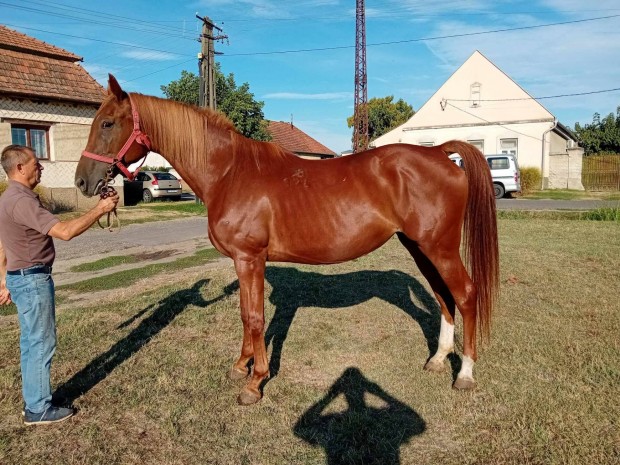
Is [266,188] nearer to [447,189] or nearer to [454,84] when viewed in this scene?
[447,189]

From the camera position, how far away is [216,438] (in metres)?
2.86

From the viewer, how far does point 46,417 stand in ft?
9.91

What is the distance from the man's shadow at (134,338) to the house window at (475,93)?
2798 cm

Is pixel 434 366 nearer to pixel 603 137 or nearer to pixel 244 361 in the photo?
pixel 244 361

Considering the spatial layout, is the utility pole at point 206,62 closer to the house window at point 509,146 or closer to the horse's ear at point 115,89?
the horse's ear at point 115,89

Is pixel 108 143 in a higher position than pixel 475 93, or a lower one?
lower

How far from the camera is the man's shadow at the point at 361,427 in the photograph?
2.67 meters

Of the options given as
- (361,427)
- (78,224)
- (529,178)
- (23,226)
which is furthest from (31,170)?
(529,178)

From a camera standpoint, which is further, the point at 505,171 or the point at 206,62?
the point at 505,171

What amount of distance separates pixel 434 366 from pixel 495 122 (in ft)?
94.9

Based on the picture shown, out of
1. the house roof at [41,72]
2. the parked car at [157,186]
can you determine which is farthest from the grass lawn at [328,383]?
the parked car at [157,186]

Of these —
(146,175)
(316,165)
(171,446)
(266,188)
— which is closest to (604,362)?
Result: (316,165)


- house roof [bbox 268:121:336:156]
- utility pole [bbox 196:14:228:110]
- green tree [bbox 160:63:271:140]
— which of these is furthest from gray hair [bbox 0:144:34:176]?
house roof [bbox 268:121:336:156]

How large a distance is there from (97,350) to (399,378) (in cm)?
293
